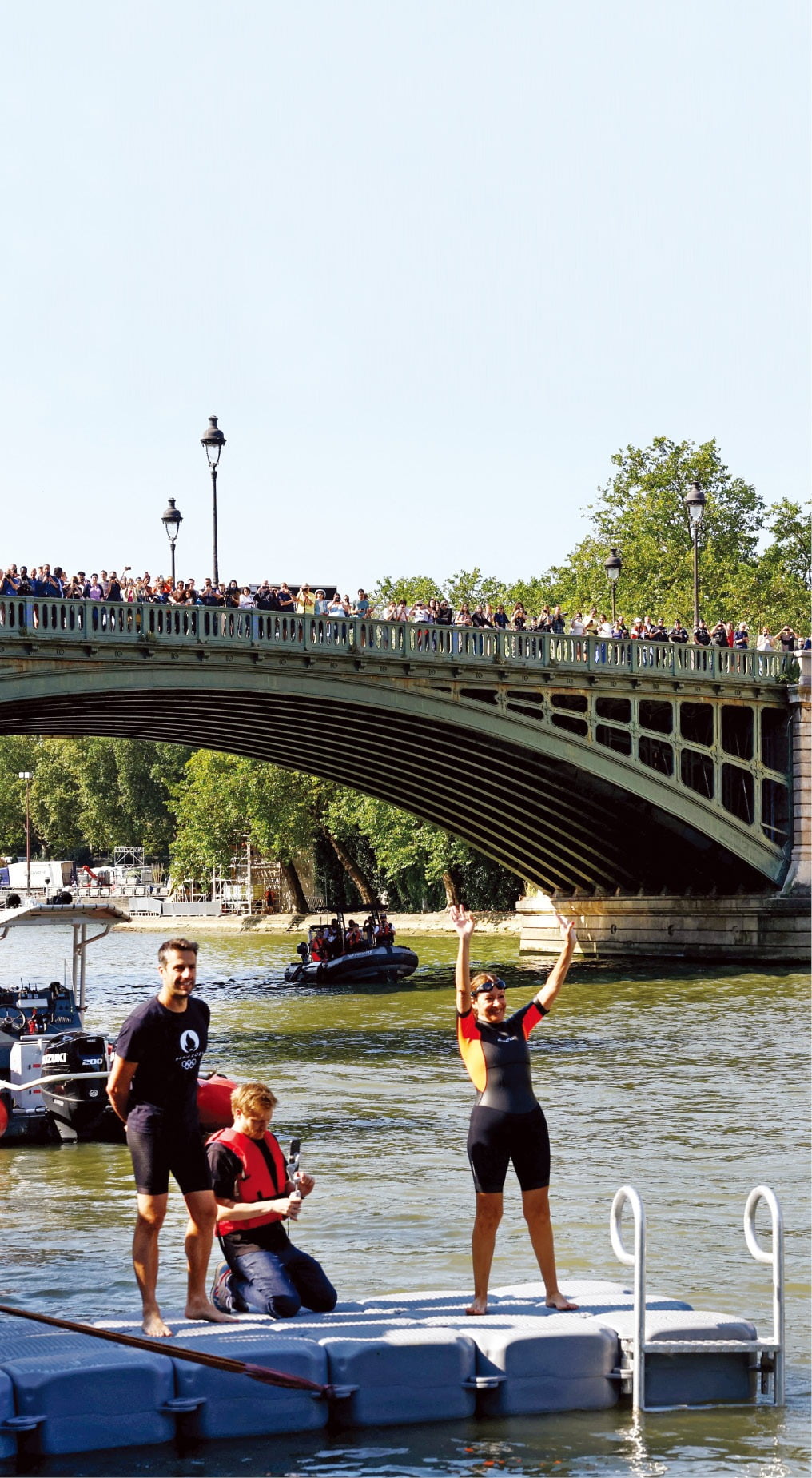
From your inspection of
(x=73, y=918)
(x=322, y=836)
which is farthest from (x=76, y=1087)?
(x=322, y=836)

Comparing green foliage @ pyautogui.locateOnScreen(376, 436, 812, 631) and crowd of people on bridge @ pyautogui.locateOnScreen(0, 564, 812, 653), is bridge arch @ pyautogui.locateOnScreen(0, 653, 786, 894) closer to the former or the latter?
crowd of people on bridge @ pyautogui.locateOnScreen(0, 564, 812, 653)

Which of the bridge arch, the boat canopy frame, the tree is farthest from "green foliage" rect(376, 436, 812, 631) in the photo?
the boat canopy frame

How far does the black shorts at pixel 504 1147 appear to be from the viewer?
468 inches

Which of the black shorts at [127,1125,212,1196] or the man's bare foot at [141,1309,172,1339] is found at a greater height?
the black shorts at [127,1125,212,1196]

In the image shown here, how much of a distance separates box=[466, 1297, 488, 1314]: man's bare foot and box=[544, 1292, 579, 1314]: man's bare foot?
15.5 inches

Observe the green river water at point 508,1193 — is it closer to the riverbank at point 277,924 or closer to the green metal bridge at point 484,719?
the green metal bridge at point 484,719

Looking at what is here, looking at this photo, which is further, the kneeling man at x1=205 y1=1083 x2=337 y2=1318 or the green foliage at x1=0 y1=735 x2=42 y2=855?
the green foliage at x1=0 y1=735 x2=42 y2=855

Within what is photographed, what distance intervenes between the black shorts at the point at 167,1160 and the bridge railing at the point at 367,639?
2713 cm

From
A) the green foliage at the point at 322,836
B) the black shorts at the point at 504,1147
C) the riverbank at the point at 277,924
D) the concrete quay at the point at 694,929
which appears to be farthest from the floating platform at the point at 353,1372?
the green foliage at the point at 322,836

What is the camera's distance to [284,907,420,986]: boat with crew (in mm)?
54500

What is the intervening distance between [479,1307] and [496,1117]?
128 centimetres

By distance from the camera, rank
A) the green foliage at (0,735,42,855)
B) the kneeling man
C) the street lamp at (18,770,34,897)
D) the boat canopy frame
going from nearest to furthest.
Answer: the kneeling man → the boat canopy frame → the street lamp at (18,770,34,897) → the green foliage at (0,735,42,855)

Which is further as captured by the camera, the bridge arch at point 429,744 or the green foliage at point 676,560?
the green foliage at point 676,560

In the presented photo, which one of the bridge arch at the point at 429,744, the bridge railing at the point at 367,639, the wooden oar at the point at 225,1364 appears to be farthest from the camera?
the bridge arch at the point at 429,744
